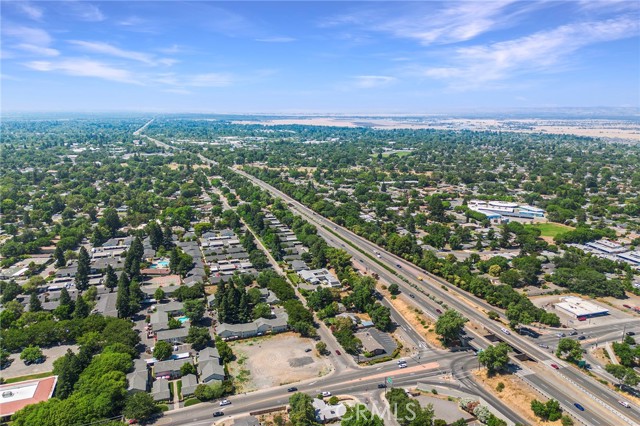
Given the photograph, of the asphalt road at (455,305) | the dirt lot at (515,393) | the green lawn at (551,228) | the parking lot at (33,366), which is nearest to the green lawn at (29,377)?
the parking lot at (33,366)

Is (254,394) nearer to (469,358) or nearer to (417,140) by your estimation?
(469,358)

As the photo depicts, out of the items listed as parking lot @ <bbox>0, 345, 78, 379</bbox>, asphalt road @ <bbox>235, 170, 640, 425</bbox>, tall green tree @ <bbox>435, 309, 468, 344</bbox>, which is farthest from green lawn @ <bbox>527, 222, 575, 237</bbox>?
parking lot @ <bbox>0, 345, 78, 379</bbox>

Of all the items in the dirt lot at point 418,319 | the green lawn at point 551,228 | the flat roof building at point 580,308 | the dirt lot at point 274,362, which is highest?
the green lawn at point 551,228

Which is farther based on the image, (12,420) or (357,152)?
(357,152)

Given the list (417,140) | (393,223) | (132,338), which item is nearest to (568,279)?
(393,223)

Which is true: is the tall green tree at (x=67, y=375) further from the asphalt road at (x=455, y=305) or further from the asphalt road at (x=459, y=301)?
the asphalt road at (x=459, y=301)

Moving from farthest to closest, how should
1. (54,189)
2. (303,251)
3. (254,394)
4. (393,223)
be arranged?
(54,189) < (393,223) < (303,251) < (254,394)

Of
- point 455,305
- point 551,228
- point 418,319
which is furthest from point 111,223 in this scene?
point 551,228
